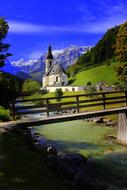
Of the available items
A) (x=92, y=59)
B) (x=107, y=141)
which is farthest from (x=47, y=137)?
(x=92, y=59)

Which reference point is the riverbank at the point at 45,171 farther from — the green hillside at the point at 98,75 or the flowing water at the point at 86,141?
the green hillside at the point at 98,75

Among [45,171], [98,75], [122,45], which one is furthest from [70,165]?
[98,75]

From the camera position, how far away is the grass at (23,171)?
12.3 meters

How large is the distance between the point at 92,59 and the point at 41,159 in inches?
6336

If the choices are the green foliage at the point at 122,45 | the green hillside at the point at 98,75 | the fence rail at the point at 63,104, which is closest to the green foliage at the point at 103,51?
the green hillside at the point at 98,75

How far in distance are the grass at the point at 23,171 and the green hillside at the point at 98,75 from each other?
11294cm

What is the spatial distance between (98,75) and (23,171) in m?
129

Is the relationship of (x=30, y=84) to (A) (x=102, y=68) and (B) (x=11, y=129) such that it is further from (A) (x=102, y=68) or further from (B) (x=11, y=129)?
(B) (x=11, y=129)

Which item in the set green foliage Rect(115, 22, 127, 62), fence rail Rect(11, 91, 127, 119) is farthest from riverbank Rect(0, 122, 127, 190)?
green foliage Rect(115, 22, 127, 62)

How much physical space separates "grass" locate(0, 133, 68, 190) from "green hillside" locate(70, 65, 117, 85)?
112935 millimetres

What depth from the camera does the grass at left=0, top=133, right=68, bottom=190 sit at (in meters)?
12.3

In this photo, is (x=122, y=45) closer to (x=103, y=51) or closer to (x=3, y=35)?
(x=3, y=35)

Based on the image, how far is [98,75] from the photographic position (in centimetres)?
14188

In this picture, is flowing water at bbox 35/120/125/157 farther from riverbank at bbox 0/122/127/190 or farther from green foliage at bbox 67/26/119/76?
green foliage at bbox 67/26/119/76
